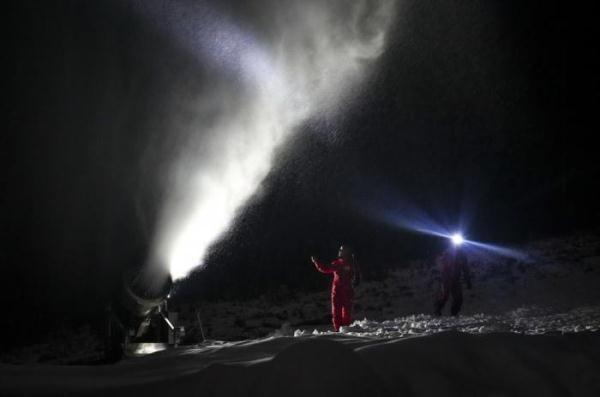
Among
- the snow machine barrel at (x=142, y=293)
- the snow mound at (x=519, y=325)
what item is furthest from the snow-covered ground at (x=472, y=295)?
the snow machine barrel at (x=142, y=293)

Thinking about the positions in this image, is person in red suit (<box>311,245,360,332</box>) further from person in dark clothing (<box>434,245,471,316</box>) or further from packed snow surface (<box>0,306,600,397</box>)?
packed snow surface (<box>0,306,600,397</box>)

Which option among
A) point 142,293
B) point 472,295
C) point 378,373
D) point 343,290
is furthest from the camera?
point 472,295

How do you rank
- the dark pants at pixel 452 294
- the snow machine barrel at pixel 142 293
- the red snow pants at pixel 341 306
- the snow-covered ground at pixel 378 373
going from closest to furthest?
the snow-covered ground at pixel 378 373, the snow machine barrel at pixel 142 293, the red snow pants at pixel 341 306, the dark pants at pixel 452 294

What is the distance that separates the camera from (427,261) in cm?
2866

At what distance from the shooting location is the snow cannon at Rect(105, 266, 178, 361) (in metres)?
8.20

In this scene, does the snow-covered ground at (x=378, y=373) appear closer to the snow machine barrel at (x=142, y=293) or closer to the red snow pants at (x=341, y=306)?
the snow machine barrel at (x=142, y=293)

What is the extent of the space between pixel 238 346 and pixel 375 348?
2097 millimetres

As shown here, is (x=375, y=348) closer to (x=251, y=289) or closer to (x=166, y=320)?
(x=166, y=320)

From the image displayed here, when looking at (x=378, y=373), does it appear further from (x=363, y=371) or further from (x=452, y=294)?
(x=452, y=294)

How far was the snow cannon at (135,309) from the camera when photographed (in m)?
8.20

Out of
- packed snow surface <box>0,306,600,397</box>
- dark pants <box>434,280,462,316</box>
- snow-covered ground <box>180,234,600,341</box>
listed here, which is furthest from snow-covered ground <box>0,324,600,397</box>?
dark pants <box>434,280,462,316</box>

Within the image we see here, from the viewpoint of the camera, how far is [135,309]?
27.4 feet

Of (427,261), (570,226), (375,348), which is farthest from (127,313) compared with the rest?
(570,226)

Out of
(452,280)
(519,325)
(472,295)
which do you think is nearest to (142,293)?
(519,325)
